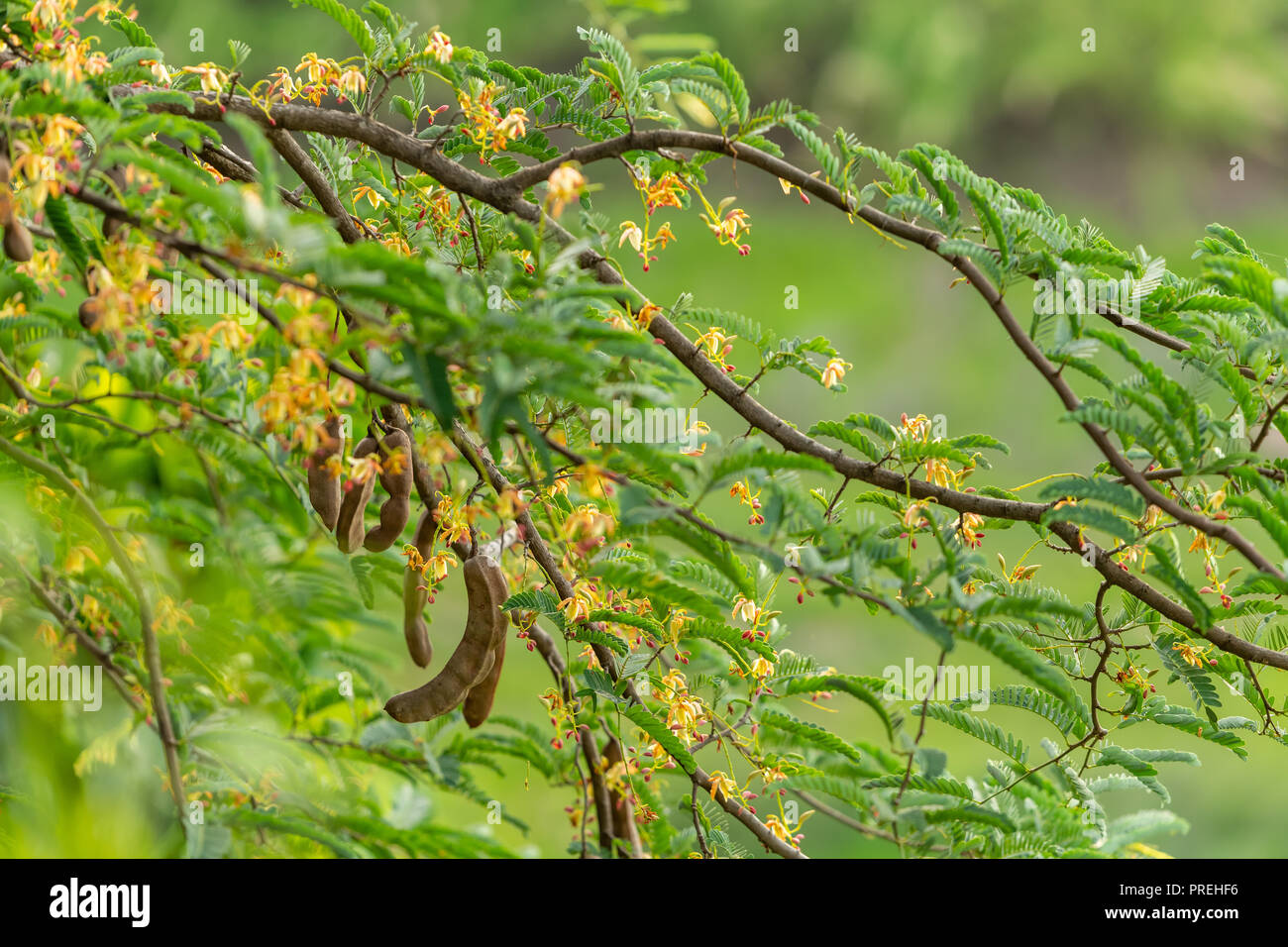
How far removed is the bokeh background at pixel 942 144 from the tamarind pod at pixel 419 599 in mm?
3131

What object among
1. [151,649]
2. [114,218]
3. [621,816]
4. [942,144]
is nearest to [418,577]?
[151,649]

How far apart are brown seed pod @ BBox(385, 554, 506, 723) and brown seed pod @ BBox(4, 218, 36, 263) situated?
39 centimetres

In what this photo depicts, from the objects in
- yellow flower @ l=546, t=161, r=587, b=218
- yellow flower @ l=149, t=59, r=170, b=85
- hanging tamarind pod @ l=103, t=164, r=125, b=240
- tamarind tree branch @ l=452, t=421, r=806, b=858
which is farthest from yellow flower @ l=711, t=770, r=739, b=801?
yellow flower @ l=149, t=59, r=170, b=85

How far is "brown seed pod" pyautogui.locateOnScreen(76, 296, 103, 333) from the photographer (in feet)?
2.02

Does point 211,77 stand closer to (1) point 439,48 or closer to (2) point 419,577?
(1) point 439,48

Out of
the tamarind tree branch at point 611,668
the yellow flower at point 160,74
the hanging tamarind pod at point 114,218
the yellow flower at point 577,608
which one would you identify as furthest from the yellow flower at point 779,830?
the yellow flower at point 160,74

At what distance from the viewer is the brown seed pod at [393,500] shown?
85cm

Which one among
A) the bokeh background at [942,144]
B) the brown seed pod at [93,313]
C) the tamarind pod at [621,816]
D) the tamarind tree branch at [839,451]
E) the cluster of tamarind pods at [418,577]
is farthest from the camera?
the bokeh background at [942,144]

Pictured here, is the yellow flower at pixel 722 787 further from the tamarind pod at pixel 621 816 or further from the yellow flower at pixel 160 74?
the yellow flower at pixel 160 74

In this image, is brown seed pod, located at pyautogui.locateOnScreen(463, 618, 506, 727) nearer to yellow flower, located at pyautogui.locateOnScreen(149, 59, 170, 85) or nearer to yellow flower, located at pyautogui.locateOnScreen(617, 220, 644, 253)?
yellow flower, located at pyautogui.locateOnScreen(617, 220, 644, 253)

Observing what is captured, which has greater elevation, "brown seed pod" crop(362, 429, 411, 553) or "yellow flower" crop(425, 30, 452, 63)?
"yellow flower" crop(425, 30, 452, 63)
